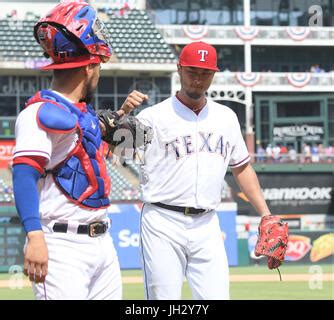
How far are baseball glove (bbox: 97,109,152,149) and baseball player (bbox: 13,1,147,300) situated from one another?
27cm

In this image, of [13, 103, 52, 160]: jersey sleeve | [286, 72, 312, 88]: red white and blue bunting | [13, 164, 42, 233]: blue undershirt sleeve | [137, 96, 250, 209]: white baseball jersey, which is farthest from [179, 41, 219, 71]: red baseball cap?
[286, 72, 312, 88]: red white and blue bunting

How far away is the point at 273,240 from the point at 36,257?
2194mm

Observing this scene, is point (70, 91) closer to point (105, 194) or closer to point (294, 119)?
point (105, 194)

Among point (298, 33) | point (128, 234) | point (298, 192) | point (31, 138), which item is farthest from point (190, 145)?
point (298, 33)

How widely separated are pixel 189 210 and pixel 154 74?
26694mm

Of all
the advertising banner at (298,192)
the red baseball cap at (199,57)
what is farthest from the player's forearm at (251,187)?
the advertising banner at (298,192)

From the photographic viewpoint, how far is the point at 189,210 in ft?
16.9

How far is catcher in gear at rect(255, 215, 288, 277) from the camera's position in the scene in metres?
5.12

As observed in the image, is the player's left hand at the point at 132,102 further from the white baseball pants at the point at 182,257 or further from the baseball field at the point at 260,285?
the baseball field at the point at 260,285

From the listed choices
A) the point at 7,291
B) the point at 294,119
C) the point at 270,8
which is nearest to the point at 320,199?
the point at 294,119

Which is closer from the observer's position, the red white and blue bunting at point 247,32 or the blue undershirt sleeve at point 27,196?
the blue undershirt sleeve at point 27,196

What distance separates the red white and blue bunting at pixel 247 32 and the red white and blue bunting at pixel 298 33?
179 cm

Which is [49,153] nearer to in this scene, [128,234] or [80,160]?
[80,160]

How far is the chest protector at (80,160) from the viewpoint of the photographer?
356 cm
